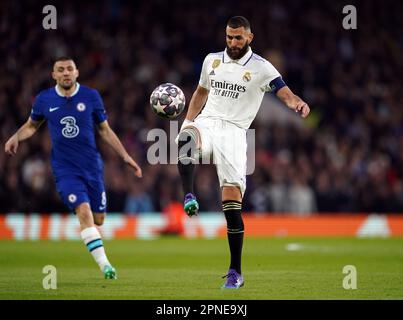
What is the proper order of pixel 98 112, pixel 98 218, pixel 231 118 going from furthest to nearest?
1. pixel 98 218
2. pixel 98 112
3. pixel 231 118

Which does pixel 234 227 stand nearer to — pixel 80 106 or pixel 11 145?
pixel 80 106

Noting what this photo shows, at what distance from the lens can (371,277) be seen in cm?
1141

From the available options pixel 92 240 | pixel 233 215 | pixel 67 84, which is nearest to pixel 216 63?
pixel 233 215

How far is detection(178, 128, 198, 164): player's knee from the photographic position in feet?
33.1

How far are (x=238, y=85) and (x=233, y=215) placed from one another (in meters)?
1.46

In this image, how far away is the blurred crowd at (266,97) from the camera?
21.9 meters

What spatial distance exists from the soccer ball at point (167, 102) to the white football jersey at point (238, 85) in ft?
1.77

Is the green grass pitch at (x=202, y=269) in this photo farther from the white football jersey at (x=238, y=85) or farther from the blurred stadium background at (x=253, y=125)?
the white football jersey at (x=238, y=85)

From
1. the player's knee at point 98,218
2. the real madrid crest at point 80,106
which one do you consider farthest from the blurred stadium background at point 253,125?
the real madrid crest at point 80,106

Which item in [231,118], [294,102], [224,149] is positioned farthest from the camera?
[231,118]

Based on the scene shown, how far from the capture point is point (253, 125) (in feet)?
79.4

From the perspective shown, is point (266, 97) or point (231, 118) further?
point (266, 97)

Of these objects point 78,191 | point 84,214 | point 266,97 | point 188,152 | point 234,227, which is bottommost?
point 234,227

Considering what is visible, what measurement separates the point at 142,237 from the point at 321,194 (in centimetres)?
467
